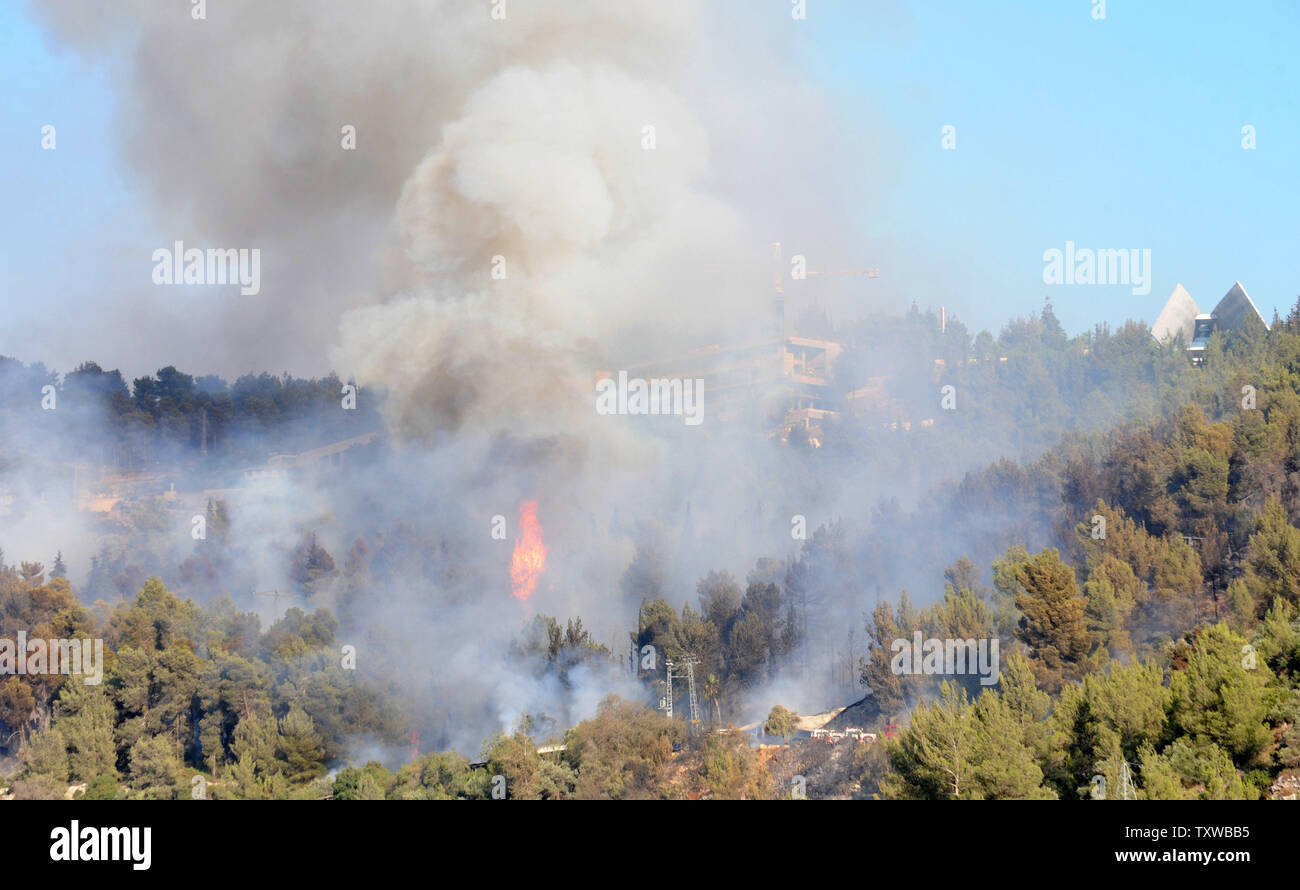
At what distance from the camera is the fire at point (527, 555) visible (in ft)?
241

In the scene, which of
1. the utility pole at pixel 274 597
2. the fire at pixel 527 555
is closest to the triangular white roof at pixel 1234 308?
the fire at pixel 527 555

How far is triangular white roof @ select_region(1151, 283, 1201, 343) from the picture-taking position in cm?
12750

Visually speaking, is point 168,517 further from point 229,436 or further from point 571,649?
point 571,649

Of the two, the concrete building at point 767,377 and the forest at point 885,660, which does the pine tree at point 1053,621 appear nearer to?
the forest at point 885,660

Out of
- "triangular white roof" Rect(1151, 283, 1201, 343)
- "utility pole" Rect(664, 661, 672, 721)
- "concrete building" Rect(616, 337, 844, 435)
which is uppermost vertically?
"triangular white roof" Rect(1151, 283, 1201, 343)

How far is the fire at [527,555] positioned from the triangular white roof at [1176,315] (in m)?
73.4

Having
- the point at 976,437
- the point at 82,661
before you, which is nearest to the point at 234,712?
the point at 82,661

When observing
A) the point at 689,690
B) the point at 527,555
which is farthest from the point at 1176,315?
the point at 689,690

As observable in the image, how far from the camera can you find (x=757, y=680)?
185 feet

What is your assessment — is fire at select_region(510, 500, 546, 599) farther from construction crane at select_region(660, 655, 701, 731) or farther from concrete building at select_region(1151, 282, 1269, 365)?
concrete building at select_region(1151, 282, 1269, 365)

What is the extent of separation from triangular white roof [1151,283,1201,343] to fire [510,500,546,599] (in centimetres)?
7338

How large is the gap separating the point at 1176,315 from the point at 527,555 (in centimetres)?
7925

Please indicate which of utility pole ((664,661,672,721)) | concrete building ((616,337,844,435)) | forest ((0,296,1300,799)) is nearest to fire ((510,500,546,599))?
forest ((0,296,1300,799))
